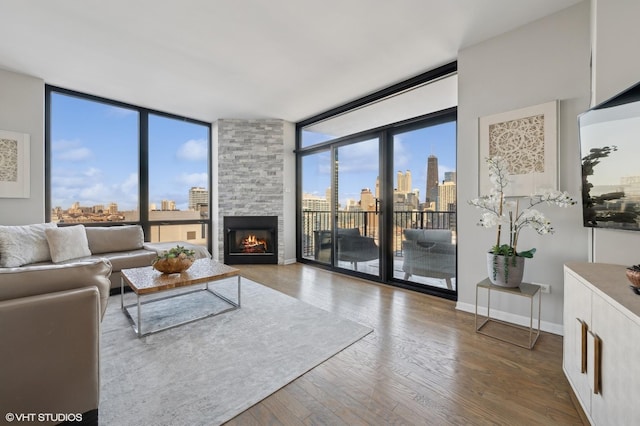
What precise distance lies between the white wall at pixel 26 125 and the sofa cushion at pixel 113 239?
74cm

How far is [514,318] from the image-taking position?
8.19 feet

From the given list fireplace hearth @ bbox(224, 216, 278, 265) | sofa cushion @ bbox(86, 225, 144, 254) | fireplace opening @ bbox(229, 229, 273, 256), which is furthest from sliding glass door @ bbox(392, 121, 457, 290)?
sofa cushion @ bbox(86, 225, 144, 254)

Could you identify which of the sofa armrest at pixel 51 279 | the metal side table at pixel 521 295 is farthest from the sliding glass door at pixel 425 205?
the sofa armrest at pixel 51 279

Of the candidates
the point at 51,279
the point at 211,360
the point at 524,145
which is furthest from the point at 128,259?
the point at 524,145

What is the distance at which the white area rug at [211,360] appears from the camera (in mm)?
1437

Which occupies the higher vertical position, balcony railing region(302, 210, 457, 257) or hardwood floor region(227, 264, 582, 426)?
balcony railing region(302, 210, 457, 257)

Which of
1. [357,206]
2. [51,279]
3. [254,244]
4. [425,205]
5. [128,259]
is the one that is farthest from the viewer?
[254,244]

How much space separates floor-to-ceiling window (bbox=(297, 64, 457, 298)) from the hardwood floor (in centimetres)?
104

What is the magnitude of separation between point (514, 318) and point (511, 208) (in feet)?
3.43

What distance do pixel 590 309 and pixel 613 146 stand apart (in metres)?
1.03

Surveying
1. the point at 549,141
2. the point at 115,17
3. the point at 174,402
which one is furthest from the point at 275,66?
the point at 174,402

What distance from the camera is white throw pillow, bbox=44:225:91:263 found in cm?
303

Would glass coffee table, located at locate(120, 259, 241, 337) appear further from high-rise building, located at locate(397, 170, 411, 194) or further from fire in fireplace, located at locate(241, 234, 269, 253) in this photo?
high-rise building, located at locate(397, 170, 411, 194)

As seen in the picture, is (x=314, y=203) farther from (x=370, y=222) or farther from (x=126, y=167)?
(x=126, y=167)
